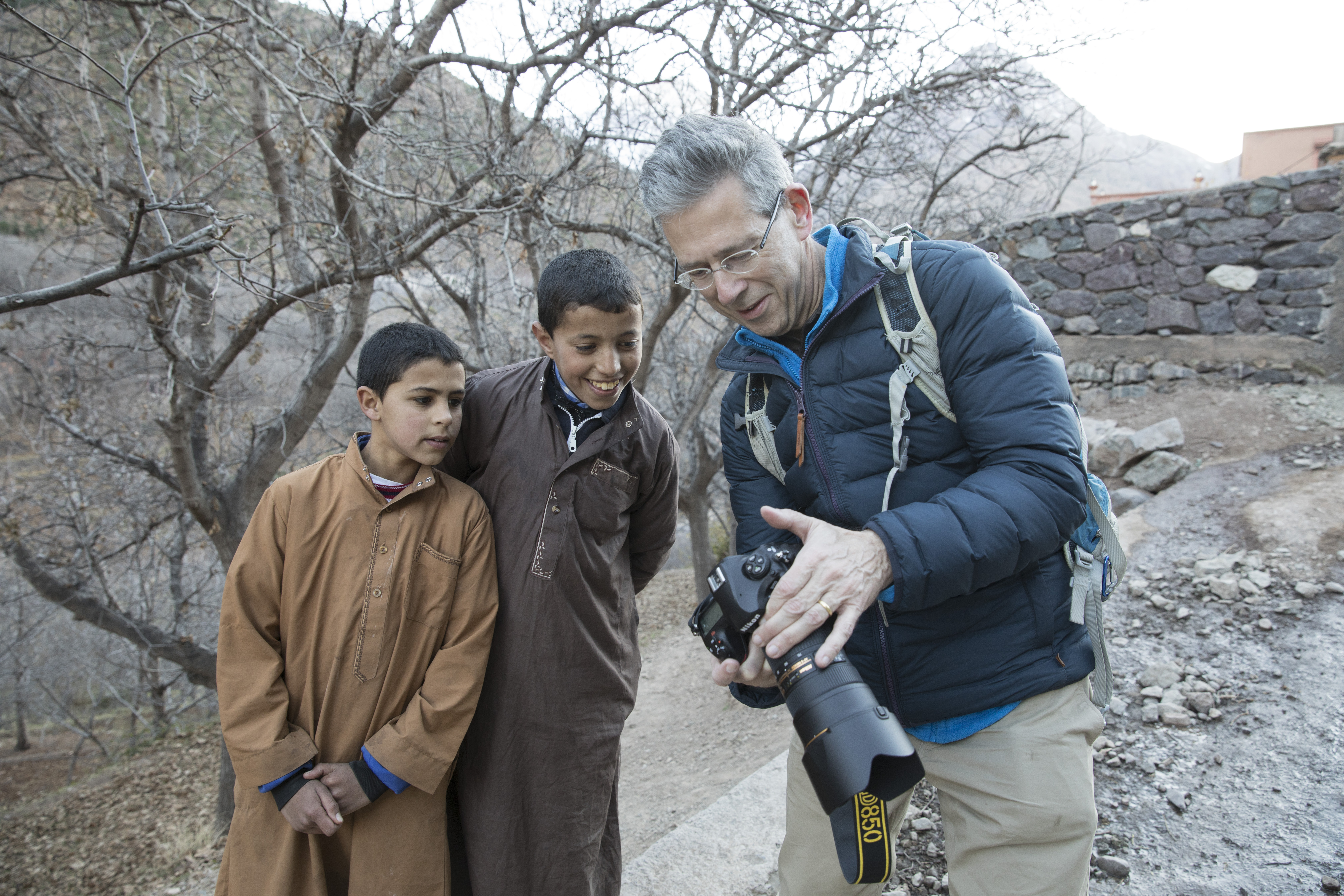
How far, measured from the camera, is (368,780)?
1.54 metres

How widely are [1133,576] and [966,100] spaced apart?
3.82 meters

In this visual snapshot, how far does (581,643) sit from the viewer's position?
1743mm

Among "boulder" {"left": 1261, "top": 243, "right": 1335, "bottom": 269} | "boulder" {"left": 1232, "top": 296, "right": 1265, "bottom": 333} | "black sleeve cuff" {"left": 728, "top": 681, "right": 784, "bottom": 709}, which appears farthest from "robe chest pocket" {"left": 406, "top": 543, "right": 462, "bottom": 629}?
"boulder" {"left": 1261, "top": 243, "right": 1335, "bottom": 269}

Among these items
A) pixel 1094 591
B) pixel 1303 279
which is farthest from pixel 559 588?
pixel 1303 279

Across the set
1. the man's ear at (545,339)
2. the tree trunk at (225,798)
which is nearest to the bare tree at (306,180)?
the tree trunk at (225,798)

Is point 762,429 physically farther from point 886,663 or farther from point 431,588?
point 431,588

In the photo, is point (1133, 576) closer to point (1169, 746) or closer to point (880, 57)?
point (1169, 746)

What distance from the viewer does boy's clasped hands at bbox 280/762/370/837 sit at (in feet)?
4.89

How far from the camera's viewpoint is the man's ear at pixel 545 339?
1861 millimetres

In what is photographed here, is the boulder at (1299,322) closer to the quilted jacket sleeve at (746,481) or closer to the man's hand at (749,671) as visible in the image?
the quilted jacket sleeve at (746,481)

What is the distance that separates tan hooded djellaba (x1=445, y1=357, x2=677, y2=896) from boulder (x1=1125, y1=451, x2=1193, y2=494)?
475 cm

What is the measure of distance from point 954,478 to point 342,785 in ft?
4.58

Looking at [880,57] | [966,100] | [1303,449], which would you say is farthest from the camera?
[966,100]

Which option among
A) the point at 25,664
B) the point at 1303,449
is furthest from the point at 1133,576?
the point at 25,664
